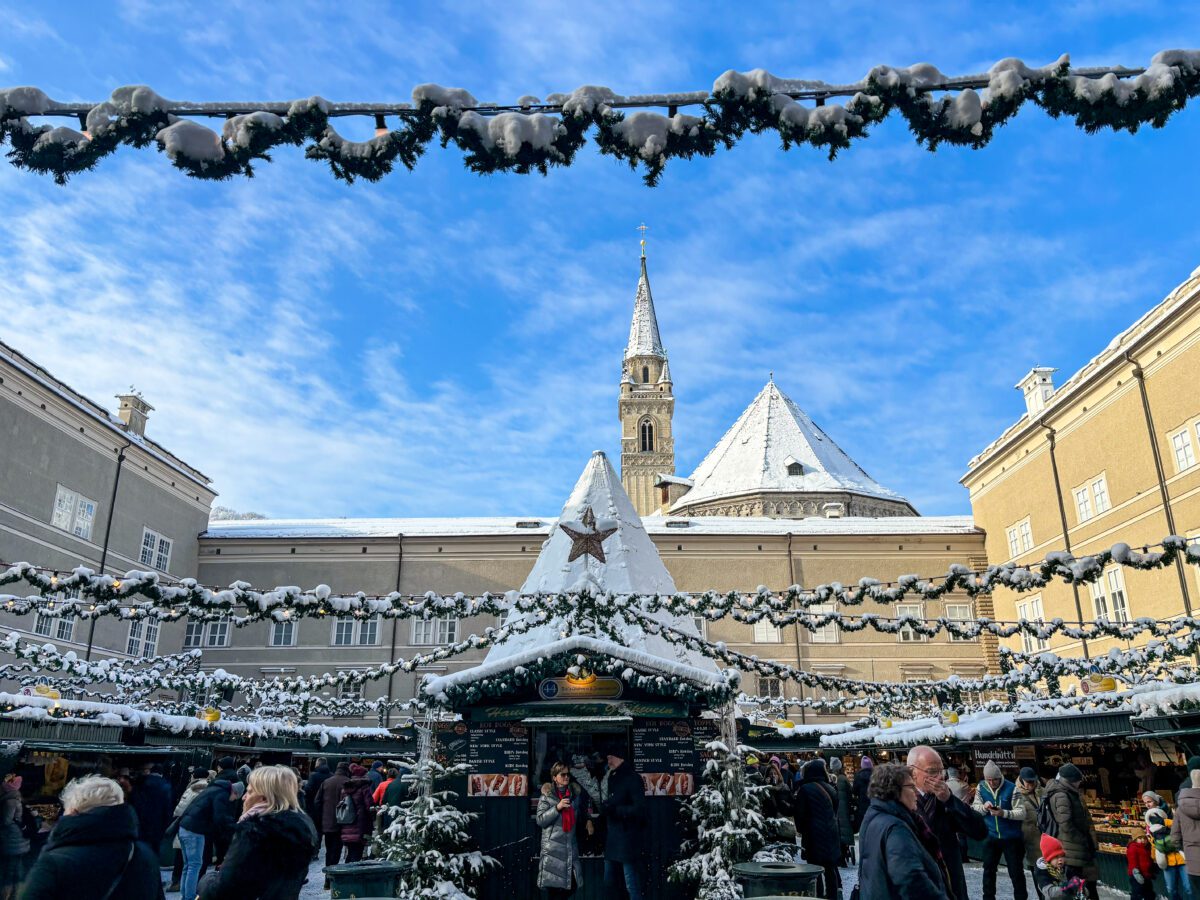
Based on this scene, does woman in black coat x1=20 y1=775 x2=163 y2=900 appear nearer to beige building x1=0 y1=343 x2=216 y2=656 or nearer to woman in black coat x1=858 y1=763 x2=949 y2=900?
woman in black coat x1=858 y1=763 x2=949 y2=900

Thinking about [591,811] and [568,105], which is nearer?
[568,105]

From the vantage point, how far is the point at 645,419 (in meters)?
82.8

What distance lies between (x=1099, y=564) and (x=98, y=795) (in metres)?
9.50

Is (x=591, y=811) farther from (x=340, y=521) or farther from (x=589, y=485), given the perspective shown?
(x=340, y=521)

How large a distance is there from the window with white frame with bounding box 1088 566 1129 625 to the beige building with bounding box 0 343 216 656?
3458 cm

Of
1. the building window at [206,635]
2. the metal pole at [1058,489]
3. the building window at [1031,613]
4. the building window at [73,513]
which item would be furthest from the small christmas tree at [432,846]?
the building window at [206,635]

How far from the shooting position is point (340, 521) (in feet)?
142

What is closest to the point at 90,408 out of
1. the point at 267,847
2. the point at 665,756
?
the point at 665,756

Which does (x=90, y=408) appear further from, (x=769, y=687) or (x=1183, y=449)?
(x=1183, y=449)

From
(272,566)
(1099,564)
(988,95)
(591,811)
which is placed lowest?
(591,811)

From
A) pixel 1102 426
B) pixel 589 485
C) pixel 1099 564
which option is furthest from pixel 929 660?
pixel 1099 564

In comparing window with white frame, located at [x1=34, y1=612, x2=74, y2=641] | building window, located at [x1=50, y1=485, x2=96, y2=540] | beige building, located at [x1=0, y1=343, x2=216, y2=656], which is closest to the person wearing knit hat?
beige building, located at [x1=0, y1=343, x2=216, y2=656]

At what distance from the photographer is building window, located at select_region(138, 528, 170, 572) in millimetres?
35872

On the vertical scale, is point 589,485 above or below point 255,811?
above
